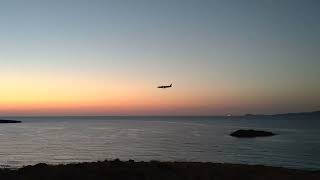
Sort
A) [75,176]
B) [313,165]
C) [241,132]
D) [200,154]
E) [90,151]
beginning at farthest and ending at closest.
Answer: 1. [241,132]
2. [90,151]
3. [200,154]
4. [313,165]
5. [75,176]

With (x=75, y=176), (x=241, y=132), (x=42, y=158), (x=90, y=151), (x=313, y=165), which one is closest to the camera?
(x=75, y=176)

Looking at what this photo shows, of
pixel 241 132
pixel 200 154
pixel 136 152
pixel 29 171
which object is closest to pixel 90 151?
pixel 136 152

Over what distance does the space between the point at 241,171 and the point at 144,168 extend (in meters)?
6.69

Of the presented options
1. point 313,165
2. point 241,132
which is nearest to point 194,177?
point 313,165

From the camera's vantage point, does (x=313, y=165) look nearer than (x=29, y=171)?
No

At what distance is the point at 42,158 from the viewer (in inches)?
2486

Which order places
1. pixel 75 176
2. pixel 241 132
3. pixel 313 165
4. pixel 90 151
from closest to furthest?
pixel 75 176 < pixel 313 165 < pixel 90 151 < pixel 241 132

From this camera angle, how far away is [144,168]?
25.1 metres

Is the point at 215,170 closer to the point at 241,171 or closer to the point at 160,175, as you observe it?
the point at 241,171

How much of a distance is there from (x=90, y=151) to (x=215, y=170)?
5116 centimetres

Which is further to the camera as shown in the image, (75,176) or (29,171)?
(29,171)

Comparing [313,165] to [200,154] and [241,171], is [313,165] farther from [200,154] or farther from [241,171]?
[241,171]

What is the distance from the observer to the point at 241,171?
26547mm

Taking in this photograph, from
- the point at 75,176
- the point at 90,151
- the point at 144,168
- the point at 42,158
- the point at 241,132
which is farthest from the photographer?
the point at 241,132
